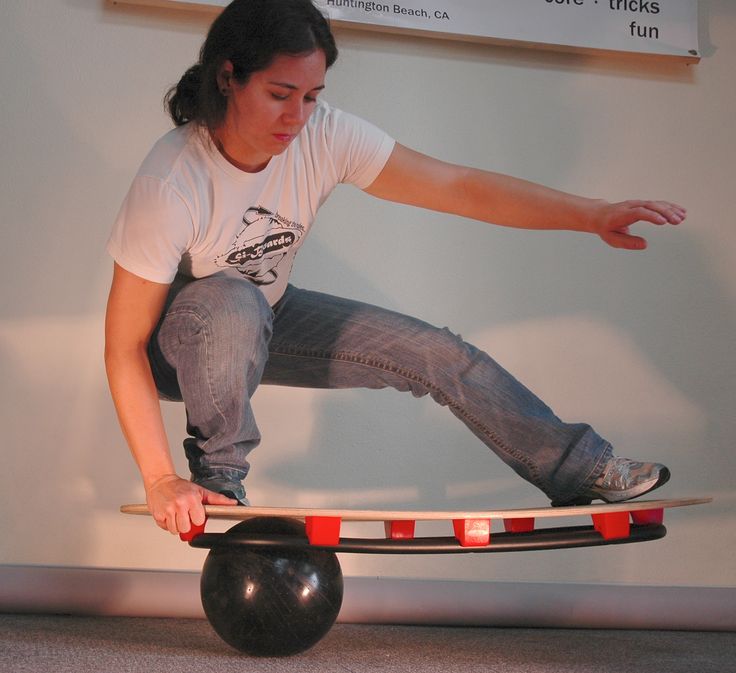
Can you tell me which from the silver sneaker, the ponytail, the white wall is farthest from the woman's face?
the white wall

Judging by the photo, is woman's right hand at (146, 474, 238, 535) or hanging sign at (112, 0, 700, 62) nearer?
woman's right hand at (146, 474, 238, 535)

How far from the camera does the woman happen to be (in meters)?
1.67

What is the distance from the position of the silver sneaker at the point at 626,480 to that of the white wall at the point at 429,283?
1020mm

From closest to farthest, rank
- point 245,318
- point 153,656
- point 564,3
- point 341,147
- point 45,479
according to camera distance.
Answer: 1. point 245,318
2. point 153,656
3. point 341,147
4. point 45,479
5. point 564,3

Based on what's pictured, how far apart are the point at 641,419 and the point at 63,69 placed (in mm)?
1964

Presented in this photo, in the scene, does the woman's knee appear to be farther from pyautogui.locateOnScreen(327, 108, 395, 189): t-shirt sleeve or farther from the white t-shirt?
pyautogui.locateOnScreen(327, 108, 395, 189): t-shirt sleeve

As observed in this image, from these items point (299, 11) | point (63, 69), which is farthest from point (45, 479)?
point (299, 11)

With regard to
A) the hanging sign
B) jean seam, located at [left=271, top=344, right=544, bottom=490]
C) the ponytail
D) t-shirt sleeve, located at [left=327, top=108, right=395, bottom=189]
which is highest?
the hanging sign

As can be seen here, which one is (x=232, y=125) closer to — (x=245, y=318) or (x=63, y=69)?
(x=245, y=318)

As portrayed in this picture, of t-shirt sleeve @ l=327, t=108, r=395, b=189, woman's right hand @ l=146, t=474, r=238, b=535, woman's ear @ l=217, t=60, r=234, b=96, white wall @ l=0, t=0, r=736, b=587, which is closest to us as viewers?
woman's right hand @ l=146, t=474, r=238, b=535

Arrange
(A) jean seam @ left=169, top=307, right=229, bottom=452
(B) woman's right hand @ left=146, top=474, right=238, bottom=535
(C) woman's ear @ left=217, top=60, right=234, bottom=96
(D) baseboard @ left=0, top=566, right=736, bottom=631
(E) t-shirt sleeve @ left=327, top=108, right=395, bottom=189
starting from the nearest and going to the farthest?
(B) woman's right hand @ left=146, top=474, right=238, bottom=535 → (A) jean seam @ left=169, top=307, right=229, bottom=452 → (C) woman's ear @ left=217, top=60, right=234, bottom=96 → (E) t-shirt sleeve @ left=327, top=108, right=395, bottom=189 → (D) baseboard @ left=0, top=566, right=736, bottom=631

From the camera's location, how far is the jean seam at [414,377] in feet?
6.02

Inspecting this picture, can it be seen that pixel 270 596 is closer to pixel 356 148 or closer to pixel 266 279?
pixel 266 279

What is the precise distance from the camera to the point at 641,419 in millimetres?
2895
